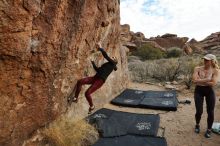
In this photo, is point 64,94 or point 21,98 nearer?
point 21,98

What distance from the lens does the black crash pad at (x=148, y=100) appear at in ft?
29.7

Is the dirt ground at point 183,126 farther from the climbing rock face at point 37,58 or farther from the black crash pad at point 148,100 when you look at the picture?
the climbing rock face at point 37,58

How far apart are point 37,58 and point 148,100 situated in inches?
217

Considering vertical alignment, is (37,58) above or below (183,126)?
above

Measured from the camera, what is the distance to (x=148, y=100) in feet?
32.0

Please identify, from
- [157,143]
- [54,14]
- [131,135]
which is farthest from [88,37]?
[157,143]

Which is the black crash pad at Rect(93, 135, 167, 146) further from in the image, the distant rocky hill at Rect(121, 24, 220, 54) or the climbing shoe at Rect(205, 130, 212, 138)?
the distant rocky hill at Rect(121, 24, 220, 54)

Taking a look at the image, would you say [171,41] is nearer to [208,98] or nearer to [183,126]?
[183,126]

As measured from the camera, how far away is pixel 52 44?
523 centimetres

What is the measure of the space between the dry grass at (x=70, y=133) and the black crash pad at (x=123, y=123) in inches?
16.3

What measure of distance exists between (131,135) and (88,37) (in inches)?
99.0

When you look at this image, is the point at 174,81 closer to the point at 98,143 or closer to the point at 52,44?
the point at 98,143

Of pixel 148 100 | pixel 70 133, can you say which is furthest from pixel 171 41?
pixel 70 133

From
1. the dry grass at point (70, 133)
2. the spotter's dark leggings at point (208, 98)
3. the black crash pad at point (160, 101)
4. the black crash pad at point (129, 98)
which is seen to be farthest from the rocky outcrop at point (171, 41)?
the dry grass at point (70, 133)
